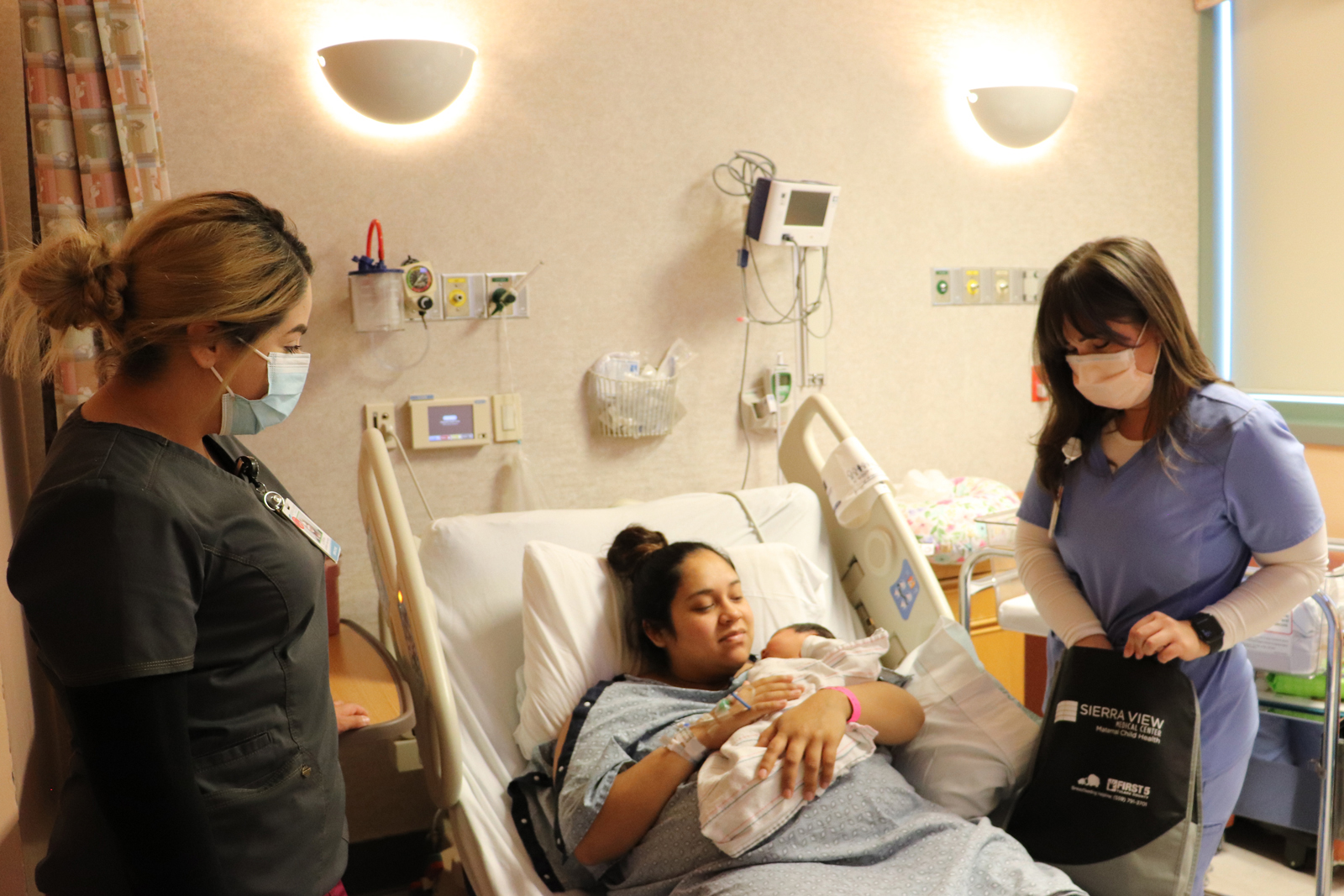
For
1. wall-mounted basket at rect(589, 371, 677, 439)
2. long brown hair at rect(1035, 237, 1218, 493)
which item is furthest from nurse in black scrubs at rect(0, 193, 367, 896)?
wall-mounted basket at rect(589, 371, 677, 439)

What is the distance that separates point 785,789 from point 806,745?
0.08 m

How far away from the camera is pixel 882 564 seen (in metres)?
2.38

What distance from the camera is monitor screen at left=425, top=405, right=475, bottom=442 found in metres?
2.80

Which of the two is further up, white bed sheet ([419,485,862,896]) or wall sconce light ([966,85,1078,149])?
wall sconce light ([966,85,1078,149])

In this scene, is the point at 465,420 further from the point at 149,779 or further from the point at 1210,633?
the point at 1210,633

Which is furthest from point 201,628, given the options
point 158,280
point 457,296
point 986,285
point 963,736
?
point 986,285

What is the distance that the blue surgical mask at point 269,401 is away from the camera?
4.06 ft

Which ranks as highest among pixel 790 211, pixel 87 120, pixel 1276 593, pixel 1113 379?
pixel 87 120

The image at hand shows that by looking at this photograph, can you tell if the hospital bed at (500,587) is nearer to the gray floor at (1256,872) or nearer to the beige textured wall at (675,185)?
the beige textured wall at (675,185)

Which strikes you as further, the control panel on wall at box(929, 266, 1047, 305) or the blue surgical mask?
the control panel on wall at box(929, 266, 1047, 305)

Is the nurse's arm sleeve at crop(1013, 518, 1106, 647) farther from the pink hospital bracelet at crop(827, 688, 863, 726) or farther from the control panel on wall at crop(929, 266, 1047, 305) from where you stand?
the control panel on wall at crop(929, 266, 1047, 305)

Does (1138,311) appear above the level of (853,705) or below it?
above

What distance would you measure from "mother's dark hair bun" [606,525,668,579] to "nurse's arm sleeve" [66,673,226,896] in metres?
1.15

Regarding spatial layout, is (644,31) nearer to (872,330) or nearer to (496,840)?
(872,330)
